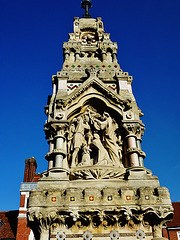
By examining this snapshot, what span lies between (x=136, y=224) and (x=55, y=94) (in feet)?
24.5

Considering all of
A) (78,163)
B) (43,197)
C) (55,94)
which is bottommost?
(43,197)

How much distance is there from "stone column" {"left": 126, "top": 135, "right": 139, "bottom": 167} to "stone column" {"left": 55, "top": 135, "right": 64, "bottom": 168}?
2798 millimetres

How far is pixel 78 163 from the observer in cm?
1173

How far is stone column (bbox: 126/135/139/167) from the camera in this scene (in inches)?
442

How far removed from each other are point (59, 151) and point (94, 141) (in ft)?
5.69

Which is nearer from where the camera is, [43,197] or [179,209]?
[43,197]

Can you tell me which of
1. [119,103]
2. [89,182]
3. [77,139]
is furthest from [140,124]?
[89,182]

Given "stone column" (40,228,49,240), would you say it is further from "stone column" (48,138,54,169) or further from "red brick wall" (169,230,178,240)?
"red brick wall" (169,230,178,240)

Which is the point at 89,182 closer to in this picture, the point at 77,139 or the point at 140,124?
the point at 77,139

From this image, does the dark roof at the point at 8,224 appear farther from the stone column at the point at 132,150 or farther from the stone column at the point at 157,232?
the stone column at the point at 157,232

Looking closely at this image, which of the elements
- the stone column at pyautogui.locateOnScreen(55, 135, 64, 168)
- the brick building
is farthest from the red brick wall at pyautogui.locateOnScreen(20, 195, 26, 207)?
the stone column at pyautogui.locateOnScreen(55, 135, 64, 168)

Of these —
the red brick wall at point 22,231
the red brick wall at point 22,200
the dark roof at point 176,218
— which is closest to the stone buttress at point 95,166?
the red brick wall at point 22,231

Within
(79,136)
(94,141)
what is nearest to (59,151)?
(79,136)

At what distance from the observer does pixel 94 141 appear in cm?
1214
